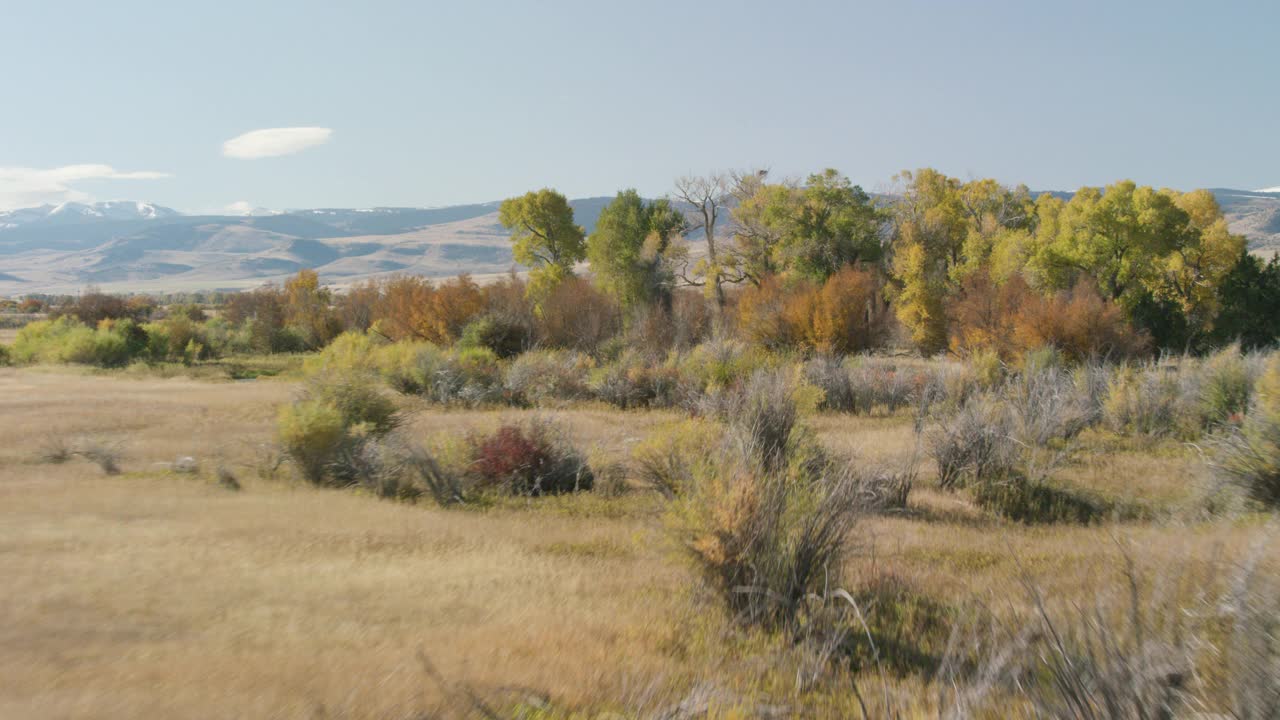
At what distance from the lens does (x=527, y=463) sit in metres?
10.3

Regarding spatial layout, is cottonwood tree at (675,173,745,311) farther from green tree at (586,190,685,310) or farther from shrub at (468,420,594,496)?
shrub at (468,420,594,496)

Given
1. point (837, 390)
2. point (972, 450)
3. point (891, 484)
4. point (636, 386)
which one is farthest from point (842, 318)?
point (891, 484)

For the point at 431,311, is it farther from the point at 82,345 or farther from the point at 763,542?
the point at 763,542

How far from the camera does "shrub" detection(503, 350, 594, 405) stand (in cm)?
1982

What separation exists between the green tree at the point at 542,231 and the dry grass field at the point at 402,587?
43.4 m

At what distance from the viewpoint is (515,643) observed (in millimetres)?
4281

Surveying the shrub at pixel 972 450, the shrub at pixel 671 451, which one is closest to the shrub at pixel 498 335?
the shrub at pixel 671 451

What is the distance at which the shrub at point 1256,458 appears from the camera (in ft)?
27.4

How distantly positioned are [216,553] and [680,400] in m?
13.0

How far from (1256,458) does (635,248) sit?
43.4 m

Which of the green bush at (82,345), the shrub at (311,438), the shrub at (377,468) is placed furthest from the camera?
the green bush at (82,345)

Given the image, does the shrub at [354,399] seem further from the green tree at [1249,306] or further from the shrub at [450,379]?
the green tree at [1249,306]

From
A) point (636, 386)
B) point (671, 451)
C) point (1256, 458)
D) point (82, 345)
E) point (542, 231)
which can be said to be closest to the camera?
point (1256, 458)

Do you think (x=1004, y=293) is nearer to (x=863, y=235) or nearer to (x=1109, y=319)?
(x=1109, y=319)
